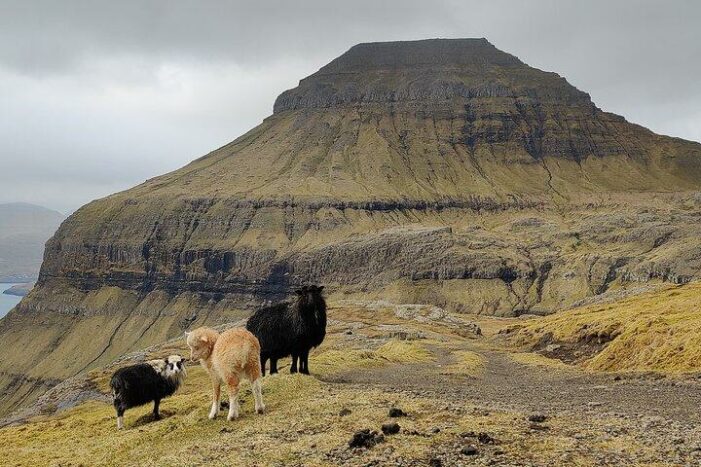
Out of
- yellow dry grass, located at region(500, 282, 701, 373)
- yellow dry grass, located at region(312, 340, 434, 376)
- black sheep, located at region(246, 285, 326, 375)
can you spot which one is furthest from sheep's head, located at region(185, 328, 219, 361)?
yellow dry grass, located at region(500, 282, 701, 373)

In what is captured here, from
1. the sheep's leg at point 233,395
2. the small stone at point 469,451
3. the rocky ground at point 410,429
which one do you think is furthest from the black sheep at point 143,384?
the small stone at point 469,451

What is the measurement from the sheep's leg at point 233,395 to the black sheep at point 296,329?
748 cm

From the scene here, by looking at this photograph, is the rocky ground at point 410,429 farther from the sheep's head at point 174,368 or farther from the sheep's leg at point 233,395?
the sheep's head at point 174,368

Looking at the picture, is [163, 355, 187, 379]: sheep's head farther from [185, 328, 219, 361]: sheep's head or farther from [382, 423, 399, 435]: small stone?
[382, 423, 399, 435]: small stone

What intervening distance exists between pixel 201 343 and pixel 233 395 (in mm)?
1980

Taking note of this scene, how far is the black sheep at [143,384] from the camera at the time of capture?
78.7 ft

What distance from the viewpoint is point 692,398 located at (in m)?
22.2

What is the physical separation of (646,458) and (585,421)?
3819 millimetres

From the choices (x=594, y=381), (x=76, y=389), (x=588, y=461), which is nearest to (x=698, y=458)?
(x=588, y=461)

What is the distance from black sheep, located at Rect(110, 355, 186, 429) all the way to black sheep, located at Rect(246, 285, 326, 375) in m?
3.48

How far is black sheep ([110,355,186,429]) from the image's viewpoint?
23984 mm

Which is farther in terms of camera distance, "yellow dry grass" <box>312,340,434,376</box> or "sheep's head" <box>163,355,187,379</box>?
"yellow dry grass" <box>312,340,434,376</box>

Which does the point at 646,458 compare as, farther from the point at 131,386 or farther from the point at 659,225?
the point at 659,225

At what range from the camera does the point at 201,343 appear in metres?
19.2
